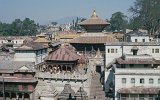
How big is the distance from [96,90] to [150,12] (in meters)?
49.0

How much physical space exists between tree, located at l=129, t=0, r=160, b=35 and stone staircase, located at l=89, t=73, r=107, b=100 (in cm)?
4205

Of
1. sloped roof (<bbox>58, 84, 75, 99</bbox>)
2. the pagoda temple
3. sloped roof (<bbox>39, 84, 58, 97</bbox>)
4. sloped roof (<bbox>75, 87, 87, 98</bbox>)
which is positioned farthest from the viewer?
the pagoda temple

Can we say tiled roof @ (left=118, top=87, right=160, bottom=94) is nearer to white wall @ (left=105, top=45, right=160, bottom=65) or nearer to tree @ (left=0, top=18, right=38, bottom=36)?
white wall @ (left=105, top=45, right=160, bottom=65)

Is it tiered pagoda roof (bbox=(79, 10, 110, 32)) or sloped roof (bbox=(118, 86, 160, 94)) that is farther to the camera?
tiered pagoda roof (bbox=(79, 10, 110, 32))

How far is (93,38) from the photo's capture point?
216 ft

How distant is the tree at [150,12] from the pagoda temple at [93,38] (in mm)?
28936

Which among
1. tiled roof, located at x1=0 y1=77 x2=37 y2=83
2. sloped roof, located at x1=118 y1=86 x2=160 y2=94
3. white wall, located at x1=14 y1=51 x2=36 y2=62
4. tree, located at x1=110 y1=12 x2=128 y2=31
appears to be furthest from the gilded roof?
tree, located at x1=110 y1=12 x2=128 y2=31

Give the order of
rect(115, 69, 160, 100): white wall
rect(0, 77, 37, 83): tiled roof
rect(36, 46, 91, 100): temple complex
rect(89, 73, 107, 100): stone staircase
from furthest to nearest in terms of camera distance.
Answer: rect(0, 77, 37, 83): tiled roof
rect(36, 46, 91, 100): temple complex
rect(89, 73, 107, 100): stone staircase
rect(115, 69, 160, 100): white wall

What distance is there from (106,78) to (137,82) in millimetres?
6855

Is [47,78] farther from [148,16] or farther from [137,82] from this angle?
[148,16]

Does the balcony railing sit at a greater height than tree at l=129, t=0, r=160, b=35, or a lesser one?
lesser

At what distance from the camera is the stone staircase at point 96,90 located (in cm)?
4883

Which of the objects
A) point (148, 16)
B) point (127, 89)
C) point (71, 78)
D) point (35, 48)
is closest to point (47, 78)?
point (71, 78)

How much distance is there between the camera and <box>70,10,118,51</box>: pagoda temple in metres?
64.8
